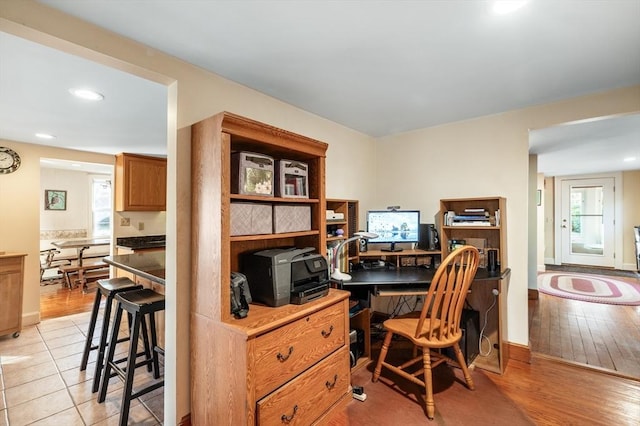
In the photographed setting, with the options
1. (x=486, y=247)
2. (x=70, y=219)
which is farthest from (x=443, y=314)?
(x=70, y=219)

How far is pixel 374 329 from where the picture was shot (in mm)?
2986

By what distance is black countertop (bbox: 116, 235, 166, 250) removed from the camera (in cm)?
418

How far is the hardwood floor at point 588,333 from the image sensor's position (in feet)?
8.16

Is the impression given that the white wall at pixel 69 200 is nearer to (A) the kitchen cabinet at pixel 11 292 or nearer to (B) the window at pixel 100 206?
(B) the window at pixel 100 206

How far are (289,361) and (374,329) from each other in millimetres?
1628

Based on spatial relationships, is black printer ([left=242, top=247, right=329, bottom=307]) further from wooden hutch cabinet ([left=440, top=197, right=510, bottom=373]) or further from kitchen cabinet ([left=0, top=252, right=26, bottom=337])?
kitchen cabinet ([left=0, top=252, right=26, bottom=337])

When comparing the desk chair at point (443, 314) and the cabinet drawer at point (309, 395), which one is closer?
the cabinet drawer at point (309, 395)

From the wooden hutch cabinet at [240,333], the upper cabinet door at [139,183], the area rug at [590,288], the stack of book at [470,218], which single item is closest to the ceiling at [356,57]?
the wooden hutch cabinet at [240,333]

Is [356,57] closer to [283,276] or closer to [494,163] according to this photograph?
[283,276]

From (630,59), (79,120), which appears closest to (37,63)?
(79,120)

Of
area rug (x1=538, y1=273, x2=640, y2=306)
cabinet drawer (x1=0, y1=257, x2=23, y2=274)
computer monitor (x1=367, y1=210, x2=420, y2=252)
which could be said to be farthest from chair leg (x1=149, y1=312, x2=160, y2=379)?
area rug (x1=538, y1=273, x2=640, y2=306)

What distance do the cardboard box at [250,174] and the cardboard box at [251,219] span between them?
80 mm

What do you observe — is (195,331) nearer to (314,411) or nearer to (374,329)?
(314,411)

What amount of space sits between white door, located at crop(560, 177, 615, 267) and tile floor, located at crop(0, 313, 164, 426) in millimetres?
8078
